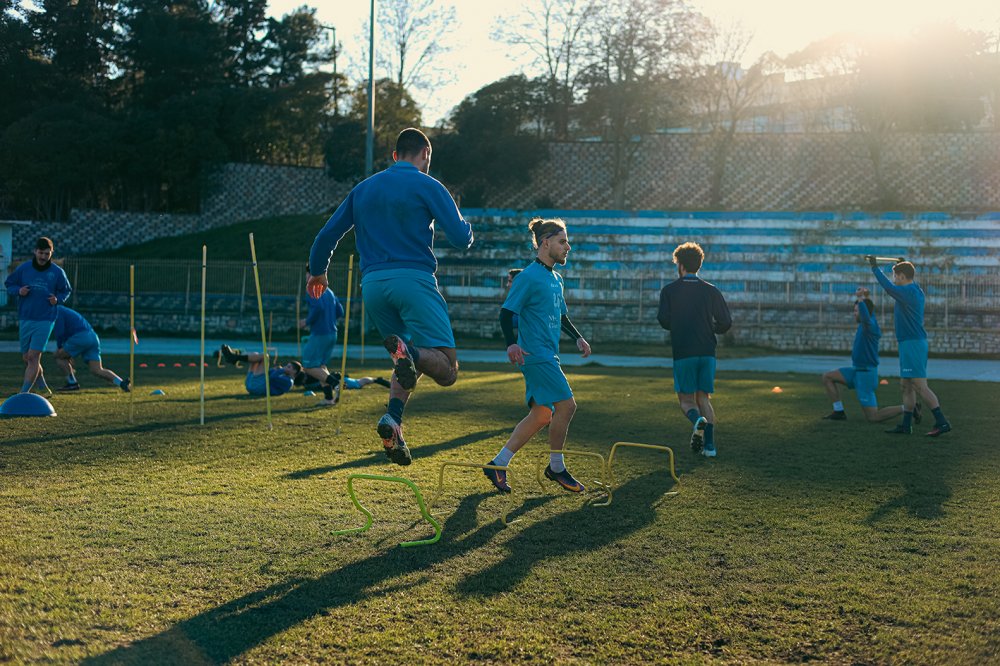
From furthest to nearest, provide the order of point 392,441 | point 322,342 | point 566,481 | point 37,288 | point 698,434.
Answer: point 322,342 → point 37,288 → point 698,434 → point 566,481 → point 392,441

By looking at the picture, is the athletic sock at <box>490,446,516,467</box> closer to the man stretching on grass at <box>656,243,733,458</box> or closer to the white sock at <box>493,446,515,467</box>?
the white sock at <box>493,446,515,467</box>

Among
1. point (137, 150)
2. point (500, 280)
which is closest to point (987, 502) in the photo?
point (500, 280)

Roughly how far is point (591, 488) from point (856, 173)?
45929 millimetres

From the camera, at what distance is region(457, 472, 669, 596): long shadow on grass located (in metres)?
4.98

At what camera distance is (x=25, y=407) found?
1139 centimetres

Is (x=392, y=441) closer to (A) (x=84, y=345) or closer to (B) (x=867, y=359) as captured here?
(B) (x=867, y=359)

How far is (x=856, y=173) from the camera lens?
4934cm

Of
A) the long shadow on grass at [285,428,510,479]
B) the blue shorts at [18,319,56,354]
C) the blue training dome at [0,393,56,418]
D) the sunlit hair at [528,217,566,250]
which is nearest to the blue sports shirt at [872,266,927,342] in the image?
the long shadow on grass at [285,428,510,479]

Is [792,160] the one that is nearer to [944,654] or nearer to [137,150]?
[137,150]

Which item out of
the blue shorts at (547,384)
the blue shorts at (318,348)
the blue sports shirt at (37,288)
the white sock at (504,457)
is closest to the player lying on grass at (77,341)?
the blue sports shirt at (37,288)

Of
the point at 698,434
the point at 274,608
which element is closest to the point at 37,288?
the point at 698,434

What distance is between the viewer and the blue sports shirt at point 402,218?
19.6 feet

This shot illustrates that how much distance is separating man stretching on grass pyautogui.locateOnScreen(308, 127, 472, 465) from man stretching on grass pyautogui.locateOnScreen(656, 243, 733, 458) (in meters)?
3.89

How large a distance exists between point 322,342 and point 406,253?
7745 millimetres
